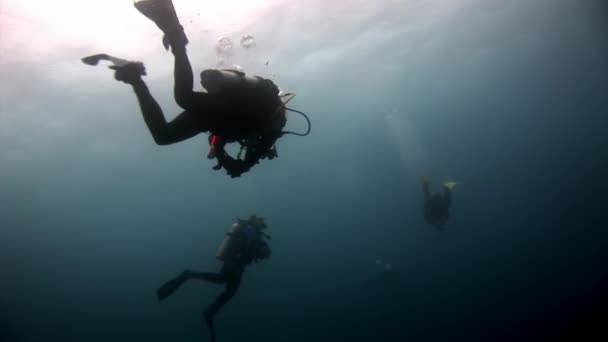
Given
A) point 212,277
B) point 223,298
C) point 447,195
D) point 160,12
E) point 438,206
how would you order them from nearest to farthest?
point 160,12 → point 223,298 → point 212,277 → point 447,195 → point 438,206

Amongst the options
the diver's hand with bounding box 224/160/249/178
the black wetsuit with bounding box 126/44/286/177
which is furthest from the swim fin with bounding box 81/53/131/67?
the diver's hand with bounding box 224/160/249/178

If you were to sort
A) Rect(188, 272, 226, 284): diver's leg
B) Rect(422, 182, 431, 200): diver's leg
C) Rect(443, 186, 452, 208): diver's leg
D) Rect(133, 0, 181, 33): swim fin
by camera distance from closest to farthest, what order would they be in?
Rect(133, 0, 181, 33): swim fin → Rect(188, 272, 226, 284): diver's leg → Rect(443, 186, 452, 208): diver's leg → Rect(422, 182, 431, 200): diver's leg

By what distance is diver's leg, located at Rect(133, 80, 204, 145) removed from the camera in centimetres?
369

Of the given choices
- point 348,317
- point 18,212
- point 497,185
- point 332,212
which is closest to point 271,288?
point 348,317

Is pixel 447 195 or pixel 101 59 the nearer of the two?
pixel 101 59

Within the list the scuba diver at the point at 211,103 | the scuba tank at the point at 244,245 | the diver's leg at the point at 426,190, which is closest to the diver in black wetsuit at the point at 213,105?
the scuba diver at the point at 211,103

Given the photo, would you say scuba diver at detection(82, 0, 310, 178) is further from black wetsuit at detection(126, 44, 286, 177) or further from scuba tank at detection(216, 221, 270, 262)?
scuba tank at detection(216, 221, 270, 262)

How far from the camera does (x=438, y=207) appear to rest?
48.9ft

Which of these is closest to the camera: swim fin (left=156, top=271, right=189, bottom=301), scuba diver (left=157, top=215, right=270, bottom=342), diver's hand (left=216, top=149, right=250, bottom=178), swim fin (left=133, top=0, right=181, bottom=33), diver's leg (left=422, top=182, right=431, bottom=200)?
swim fin (left=133, top=0, right=181, bottom=33)

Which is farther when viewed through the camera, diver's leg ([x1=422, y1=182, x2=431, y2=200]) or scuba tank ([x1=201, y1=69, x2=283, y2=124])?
diver's leg ([x1=422, y1=182, x2=431, y2=200])

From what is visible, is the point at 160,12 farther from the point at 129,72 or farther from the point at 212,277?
the point at 212,277

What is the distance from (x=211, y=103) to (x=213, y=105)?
0.10ft

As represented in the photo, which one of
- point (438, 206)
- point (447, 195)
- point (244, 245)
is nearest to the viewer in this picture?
point (244, 245)

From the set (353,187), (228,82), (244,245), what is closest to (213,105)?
(228,82)
